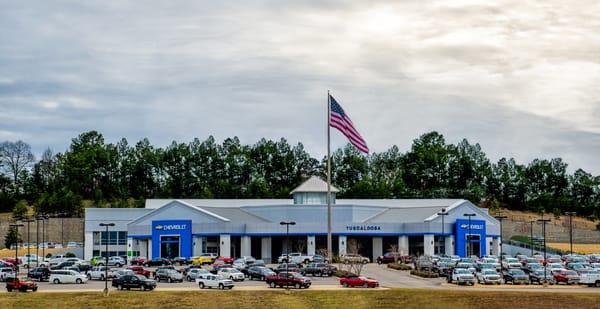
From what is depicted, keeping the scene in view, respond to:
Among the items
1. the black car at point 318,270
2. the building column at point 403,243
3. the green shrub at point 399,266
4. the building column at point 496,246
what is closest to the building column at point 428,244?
the building column at point 403,243

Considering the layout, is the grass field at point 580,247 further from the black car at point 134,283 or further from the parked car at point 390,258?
the black car at point 134,283

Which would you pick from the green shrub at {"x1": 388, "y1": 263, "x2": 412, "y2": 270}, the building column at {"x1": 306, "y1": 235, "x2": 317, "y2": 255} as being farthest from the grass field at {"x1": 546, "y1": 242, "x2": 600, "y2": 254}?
the green shrub at {"x1": 388, "y1": 263, "x2": 412, "y2": 270}

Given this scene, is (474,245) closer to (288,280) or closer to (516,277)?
(516,277)

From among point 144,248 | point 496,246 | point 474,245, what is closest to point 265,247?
point 144,248

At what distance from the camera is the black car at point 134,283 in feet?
281

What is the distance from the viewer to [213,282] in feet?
288

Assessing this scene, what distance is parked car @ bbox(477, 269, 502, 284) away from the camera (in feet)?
299

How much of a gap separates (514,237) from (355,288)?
95.2 m

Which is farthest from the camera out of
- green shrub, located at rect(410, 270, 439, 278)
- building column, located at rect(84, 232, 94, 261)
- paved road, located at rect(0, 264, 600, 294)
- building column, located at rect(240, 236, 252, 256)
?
building column, located at rect(84, 232, 94, 261)

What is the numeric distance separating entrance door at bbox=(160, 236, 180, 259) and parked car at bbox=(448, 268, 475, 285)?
54601 mm

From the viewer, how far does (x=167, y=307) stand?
76.1m

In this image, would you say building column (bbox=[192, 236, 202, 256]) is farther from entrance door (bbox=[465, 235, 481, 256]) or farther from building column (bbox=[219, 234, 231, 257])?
entrance door (bbox=[465, 235, 481, 256])

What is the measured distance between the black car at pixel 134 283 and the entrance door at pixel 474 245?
65.7 meters

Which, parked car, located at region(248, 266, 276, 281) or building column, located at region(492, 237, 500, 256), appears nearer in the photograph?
parked car, located at region(248, 266, 276, 281)
